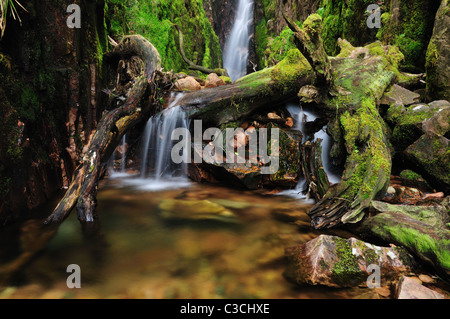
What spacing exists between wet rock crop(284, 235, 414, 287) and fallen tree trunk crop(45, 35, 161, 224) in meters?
2.76

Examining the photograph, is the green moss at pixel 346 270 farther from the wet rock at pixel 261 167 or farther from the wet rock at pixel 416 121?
the wet rock at pixel 416 121

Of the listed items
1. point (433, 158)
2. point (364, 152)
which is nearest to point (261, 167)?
point (364, 152)

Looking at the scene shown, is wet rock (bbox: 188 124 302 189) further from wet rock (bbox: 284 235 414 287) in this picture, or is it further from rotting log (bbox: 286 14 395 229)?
wet rock (bbox: 284 235 414 287)

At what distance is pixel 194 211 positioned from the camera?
→ 14.4 ft

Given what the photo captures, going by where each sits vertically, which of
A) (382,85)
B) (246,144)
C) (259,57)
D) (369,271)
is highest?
(259,57)

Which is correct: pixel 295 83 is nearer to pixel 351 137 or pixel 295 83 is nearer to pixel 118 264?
pixel 351 137

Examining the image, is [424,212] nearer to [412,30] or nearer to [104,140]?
[104,140]

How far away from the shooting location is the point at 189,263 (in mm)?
2928

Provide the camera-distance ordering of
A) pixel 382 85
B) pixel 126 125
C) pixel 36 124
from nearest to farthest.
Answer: pixel 36 124 → pixel 126 125 → pixel 382 85

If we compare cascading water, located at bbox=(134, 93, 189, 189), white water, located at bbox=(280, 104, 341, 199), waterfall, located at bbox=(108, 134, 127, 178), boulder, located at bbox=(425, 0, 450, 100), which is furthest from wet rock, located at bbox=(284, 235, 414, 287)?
waterfall, located at bbox=(108, 134, 127, 178)

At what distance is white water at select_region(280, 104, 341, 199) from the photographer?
17.4 ft

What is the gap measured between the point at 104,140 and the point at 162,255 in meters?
2.00
